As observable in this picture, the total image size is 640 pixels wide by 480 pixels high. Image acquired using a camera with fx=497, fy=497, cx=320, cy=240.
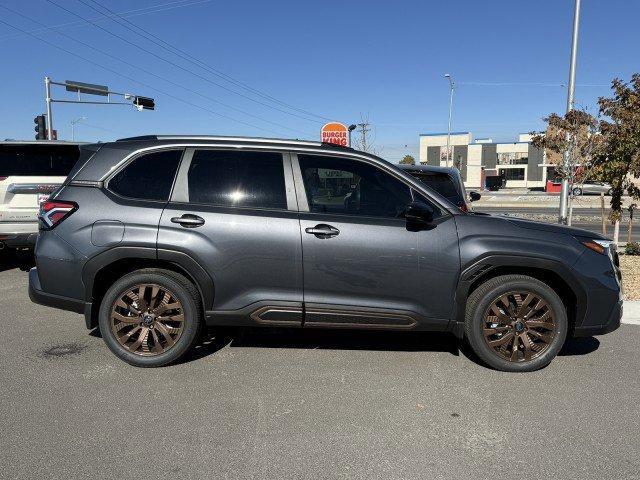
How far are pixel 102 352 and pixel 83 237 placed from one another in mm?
1140

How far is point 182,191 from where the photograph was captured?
4.10 meters

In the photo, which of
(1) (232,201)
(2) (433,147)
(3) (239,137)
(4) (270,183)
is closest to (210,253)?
(1) (232,201)

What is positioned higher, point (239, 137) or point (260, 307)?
point (239, 137)

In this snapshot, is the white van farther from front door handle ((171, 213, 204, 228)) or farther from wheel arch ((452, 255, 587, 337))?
wheel arch ((452, 255, 587, 337))

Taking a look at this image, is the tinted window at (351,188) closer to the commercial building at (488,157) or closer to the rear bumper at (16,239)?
the rear bumper at (16,239)

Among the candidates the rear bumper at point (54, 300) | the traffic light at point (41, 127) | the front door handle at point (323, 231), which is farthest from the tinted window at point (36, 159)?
the traffic light at point (41, 127)

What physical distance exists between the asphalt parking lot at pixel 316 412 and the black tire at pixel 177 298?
0.38ft

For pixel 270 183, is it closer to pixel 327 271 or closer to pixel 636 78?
pixel 327 271

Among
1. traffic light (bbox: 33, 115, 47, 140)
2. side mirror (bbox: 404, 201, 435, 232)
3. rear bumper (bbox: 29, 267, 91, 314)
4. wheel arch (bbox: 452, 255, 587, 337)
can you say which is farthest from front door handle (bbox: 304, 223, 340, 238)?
traffic light (bbox: 33, 115, 47, 140)

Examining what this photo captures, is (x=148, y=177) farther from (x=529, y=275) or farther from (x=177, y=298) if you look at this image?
(x=529, y=275)

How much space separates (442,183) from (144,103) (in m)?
21.9

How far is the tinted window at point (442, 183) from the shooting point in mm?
6982

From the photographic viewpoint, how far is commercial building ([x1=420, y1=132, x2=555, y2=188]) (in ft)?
248

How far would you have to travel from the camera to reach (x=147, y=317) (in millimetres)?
4113
